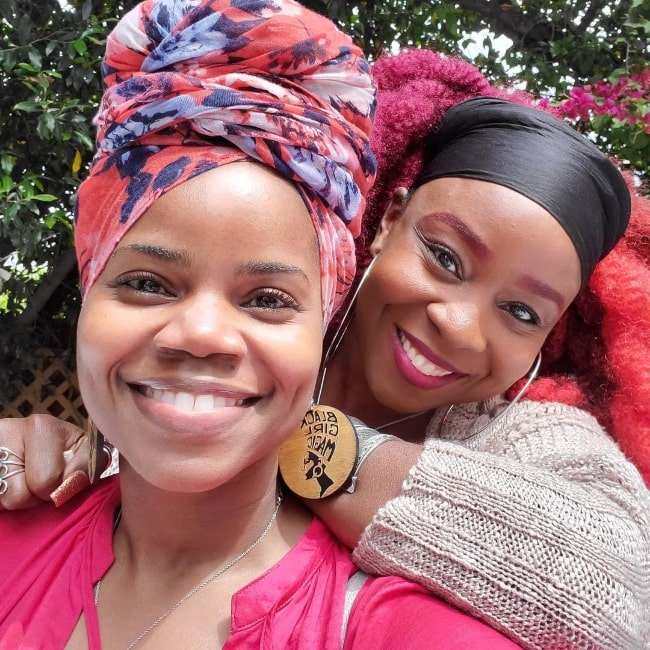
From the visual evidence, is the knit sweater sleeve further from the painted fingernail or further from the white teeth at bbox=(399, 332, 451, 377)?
the painted fingernail

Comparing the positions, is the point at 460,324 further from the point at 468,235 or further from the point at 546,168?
the point at 546,168

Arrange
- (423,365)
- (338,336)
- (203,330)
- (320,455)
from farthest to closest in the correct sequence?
(338,336), (423,365), (320,455), (203,330)

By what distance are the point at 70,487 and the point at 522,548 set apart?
1.06m

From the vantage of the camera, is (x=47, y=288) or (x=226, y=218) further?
(x=47, y=288)

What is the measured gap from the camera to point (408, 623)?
4.18ft

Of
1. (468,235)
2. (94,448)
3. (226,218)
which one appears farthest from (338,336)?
(226,218)

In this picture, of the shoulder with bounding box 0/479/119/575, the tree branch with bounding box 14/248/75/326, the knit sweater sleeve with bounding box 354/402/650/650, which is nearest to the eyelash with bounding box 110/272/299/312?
the knit sweater sleeve with bounding box 354/402/650/650

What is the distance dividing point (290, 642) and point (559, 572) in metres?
0.52

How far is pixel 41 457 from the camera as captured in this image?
5.86 feet

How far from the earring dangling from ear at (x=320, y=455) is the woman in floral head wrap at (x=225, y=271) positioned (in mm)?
157

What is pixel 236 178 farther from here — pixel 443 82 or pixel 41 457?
pixel 443 82

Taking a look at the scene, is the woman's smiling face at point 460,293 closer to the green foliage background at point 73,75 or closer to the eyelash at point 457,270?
the eyelash at point 457,270

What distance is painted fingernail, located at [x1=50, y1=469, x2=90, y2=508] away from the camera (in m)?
1.71

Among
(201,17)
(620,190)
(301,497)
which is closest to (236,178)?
(201,17)
